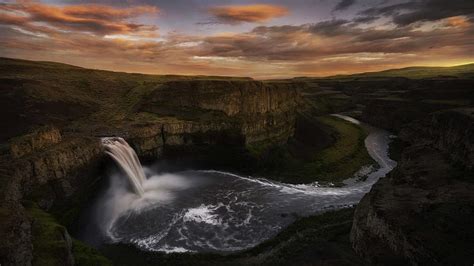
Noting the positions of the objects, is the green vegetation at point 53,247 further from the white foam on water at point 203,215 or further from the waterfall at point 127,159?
the waterfall at point 127,159

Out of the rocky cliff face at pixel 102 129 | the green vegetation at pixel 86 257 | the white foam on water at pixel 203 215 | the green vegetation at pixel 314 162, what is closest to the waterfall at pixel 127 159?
the rocky cliff face at pixel 102 129

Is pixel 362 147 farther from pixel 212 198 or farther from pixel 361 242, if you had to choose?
pixel 361 242

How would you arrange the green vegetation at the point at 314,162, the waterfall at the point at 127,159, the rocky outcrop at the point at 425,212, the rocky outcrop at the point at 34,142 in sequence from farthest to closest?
1. the green vegetation at the point at 314,162
2. the waterfall at the point at 127,159
3. the rocky outcrop at the point at 34,142
4. the rocky outcrop at the point at 425,212

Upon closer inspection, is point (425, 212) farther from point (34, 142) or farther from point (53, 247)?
point (34, 142)

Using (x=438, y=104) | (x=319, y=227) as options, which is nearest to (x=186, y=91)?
(x=319, y=227)

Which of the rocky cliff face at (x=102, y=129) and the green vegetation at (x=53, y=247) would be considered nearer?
the green vegetation at (x=53, y=247)

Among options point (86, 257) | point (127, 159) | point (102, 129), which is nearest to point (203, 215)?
point (127, 159)

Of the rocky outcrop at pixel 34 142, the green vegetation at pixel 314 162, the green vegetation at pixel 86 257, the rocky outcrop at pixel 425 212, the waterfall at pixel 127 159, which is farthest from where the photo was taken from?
the green vegetation at pixel 314 162

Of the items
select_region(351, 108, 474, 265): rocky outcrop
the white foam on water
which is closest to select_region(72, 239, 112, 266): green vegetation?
the white foam on water
